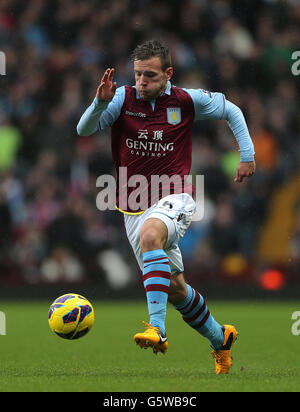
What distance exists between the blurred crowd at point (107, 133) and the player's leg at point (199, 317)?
7565 mm

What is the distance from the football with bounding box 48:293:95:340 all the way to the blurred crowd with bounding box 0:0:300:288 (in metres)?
7.62

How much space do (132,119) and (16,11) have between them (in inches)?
428

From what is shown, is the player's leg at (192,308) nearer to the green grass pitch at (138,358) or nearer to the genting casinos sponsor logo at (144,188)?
the green grass pitch at (138,358)

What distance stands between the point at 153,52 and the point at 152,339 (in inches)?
80.9

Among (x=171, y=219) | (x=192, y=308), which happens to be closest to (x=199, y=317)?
(x=192, y=308)

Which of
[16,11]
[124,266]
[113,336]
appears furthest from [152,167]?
[16,11]

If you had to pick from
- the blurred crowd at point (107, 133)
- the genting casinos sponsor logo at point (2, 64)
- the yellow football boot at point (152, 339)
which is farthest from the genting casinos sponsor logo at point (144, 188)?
the genting casinos sponsor logo at point (2, 64)

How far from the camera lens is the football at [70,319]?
20.9ft

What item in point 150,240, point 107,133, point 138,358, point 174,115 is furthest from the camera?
point 107,133

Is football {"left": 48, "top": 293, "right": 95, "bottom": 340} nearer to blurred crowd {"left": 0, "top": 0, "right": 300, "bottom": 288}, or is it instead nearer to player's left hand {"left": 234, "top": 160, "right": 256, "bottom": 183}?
player's left hand {"left": 234, "top": 160, "right": 256, "bottom": 183}

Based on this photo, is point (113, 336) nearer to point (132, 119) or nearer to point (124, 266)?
point (132, 119)

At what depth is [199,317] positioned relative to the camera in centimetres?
655

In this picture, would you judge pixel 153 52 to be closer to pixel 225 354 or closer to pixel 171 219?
pixel 171 219

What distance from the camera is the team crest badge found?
6.67m
